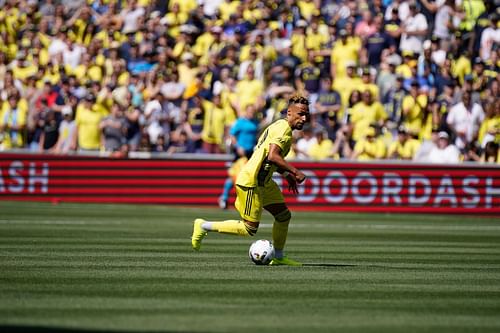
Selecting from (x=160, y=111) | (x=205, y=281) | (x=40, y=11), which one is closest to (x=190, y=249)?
(x=205, y=281)

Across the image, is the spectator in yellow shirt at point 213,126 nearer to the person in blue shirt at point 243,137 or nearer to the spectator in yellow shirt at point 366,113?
the person in blue shirt at point 243,137

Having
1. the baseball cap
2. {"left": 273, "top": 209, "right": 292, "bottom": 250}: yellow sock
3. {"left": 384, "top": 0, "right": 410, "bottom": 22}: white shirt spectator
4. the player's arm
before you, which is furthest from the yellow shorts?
{"left": 384, "top": 0, "right": 410, "bottom": 22}: white shirt spectator

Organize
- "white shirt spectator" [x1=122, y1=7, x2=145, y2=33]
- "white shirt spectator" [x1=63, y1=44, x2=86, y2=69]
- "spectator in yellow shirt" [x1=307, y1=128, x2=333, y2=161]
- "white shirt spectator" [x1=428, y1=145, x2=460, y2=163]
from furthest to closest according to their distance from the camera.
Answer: "white shirt spectator" [x1=122, y1=7, x2=145, y2=33], "white shirt spectator" [x1=63, y1=44, x2=86, y2=69], "spectator in yellow shirt" [x1=307, y1=128, x2=333, y2=161], "white shirt spectator" [x1=428, y1=145, x2=460, y2=163]

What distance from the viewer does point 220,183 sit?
27.7 m

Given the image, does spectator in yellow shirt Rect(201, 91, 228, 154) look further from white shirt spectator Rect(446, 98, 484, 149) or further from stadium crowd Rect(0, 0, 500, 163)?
white shirt spectator Rect(446, 98, 484, 149)

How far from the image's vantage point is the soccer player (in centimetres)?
1345

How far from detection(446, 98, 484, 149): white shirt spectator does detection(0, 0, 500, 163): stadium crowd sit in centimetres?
3

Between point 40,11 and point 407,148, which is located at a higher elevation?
point 40,11

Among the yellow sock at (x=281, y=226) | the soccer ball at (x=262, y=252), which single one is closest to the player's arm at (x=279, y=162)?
the yellow sock at (x=281, y=226)

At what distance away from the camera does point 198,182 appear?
27.8 metres

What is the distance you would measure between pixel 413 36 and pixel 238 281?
17.5 m

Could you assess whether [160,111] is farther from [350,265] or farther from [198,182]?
[350,265]

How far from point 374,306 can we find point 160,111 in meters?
19.7

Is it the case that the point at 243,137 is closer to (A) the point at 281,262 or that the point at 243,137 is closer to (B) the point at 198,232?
(B) the point at 198,232
